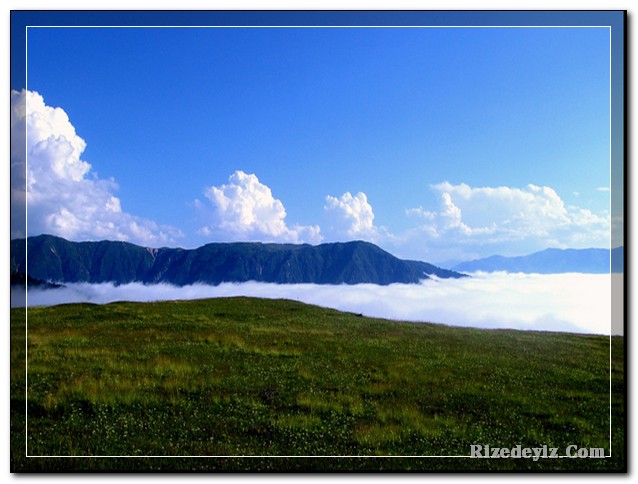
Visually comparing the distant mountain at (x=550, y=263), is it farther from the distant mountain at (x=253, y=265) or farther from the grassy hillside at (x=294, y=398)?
A: the grassy hillside at (x=294, y=398)

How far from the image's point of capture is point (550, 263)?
1151cm

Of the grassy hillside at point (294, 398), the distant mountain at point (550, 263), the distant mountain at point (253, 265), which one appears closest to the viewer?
the grassy hillside at point (294, 398)

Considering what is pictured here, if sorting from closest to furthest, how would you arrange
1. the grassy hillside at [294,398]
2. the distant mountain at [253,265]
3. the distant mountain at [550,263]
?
the grassy hillside at [294,398], the distant mountain at [550,263], the distant mountain at [253,265]

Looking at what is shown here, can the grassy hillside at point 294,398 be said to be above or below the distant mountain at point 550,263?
below

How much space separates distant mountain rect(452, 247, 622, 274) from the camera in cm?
1102

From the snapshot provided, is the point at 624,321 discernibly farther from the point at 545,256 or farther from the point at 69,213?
the point at 69,213

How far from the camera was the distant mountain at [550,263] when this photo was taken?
36.2ft

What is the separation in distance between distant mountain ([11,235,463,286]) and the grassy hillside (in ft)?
3.71

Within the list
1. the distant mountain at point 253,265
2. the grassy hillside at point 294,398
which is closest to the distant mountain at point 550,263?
the distant mountain at point 253,265

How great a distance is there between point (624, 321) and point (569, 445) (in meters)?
3.28

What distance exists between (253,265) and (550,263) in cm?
762

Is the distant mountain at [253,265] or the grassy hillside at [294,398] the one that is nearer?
the grassy hillside at [294,398]

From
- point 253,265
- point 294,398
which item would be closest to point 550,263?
point 294,398

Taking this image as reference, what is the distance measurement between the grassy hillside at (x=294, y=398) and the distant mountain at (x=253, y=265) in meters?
1.13
